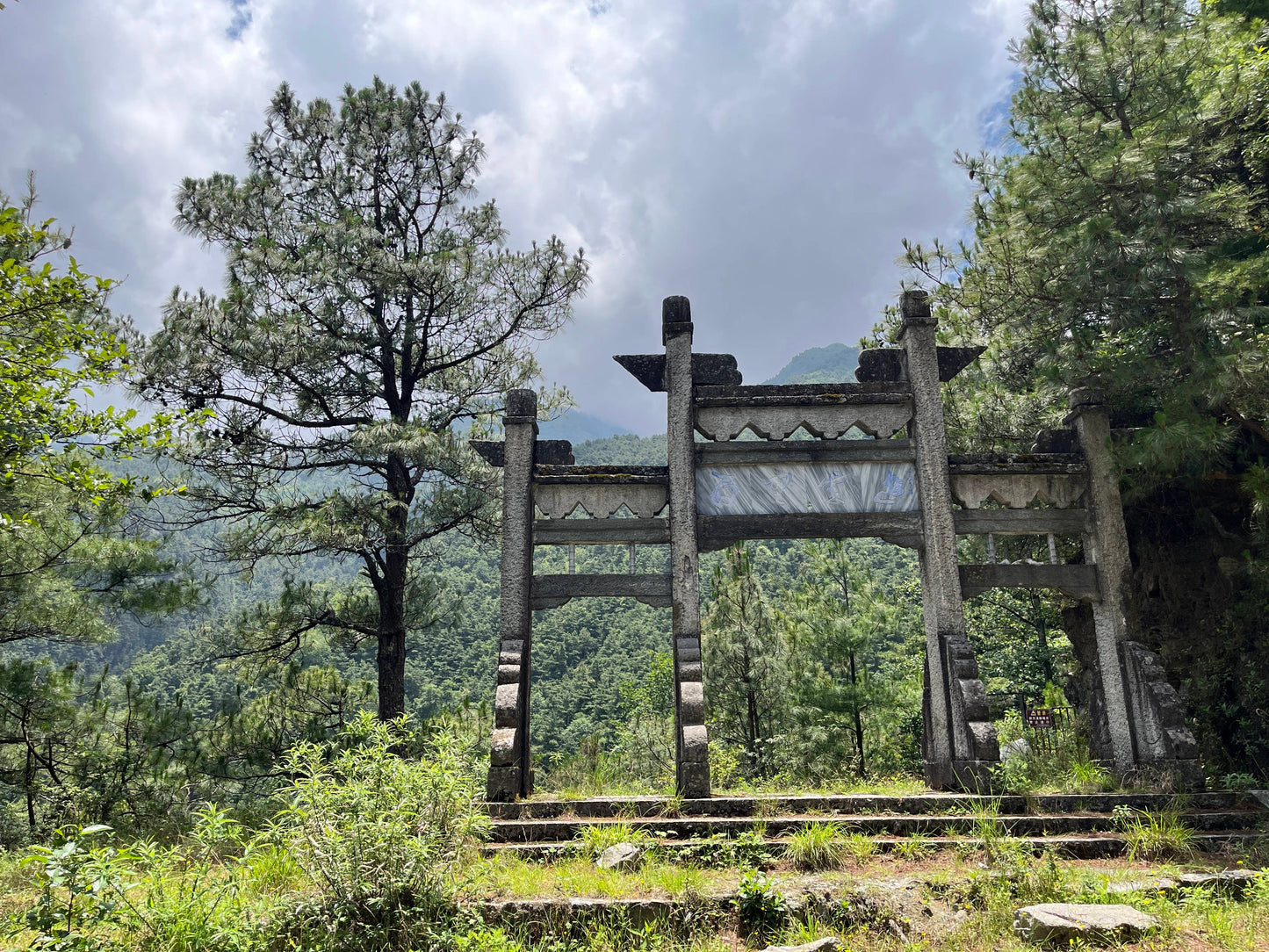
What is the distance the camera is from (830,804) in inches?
247

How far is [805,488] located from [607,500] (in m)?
1.94

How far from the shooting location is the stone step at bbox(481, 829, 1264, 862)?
5594 mm

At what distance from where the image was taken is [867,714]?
52.4ft

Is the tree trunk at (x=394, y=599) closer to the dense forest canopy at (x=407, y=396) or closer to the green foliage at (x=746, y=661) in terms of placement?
the dense forest canopy at (x=407, y=396)

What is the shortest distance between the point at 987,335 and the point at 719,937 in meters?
7.70

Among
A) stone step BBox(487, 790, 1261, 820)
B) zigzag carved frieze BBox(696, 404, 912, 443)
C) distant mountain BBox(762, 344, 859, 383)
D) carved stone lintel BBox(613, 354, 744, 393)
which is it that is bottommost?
stone step BBox(487, 790, 1261, 820)

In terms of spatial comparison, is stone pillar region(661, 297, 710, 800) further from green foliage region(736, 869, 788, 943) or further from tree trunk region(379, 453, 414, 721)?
tree trunk region(379, 453, 414, 721)

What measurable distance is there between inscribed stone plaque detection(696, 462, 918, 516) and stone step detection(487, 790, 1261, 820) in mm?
2626

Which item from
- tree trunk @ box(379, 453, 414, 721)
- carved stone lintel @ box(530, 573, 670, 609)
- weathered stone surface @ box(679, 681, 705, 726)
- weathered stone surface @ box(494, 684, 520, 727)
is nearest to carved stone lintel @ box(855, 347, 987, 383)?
carved stone lintel @ box(530, 573, 670, 609)

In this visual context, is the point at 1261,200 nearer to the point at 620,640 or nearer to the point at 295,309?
the point at 295,309

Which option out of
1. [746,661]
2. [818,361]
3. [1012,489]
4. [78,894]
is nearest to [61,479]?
[78,894]

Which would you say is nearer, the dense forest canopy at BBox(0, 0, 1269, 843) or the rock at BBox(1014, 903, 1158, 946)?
the rock at BBox(1014, 903, 1158, 946)

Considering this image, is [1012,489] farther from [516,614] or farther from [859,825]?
[516,614]

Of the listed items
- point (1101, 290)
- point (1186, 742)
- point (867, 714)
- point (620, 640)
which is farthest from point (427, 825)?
point (620, 640)
